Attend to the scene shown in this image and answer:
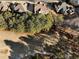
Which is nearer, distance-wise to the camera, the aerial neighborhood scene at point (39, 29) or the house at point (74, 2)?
the aerial neighborhood scene at point (39, 29)

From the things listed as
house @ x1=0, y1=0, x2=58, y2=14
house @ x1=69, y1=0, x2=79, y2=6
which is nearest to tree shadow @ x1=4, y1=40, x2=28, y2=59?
house @ x1=0, y1=0, x2=58, y2=14

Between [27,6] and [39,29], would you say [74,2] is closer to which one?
[39,29]

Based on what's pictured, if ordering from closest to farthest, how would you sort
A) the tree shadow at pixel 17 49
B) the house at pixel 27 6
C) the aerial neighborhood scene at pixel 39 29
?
the tree shadow at pixel 17 49, the aerial neighborhood scene at pixel 39 29, the house at pixel 27 6

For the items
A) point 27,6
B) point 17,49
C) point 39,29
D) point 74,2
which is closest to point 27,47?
point 17,49

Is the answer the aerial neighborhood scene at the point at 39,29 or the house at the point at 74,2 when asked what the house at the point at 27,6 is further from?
the house at the point at 74,2

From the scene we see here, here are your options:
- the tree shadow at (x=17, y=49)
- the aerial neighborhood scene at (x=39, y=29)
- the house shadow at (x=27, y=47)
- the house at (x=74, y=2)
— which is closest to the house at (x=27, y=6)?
the aerial neighborhood scene at (x=39, y=29)

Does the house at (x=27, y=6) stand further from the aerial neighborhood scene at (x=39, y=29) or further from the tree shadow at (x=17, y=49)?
the tree shadow at (x=17, y=49)

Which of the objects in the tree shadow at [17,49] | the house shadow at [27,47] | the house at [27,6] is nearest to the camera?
the tree shadow at [17,49]

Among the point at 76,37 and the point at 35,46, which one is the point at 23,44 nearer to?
the point at 35,46

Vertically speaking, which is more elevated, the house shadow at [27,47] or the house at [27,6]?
the house at [27,6]
